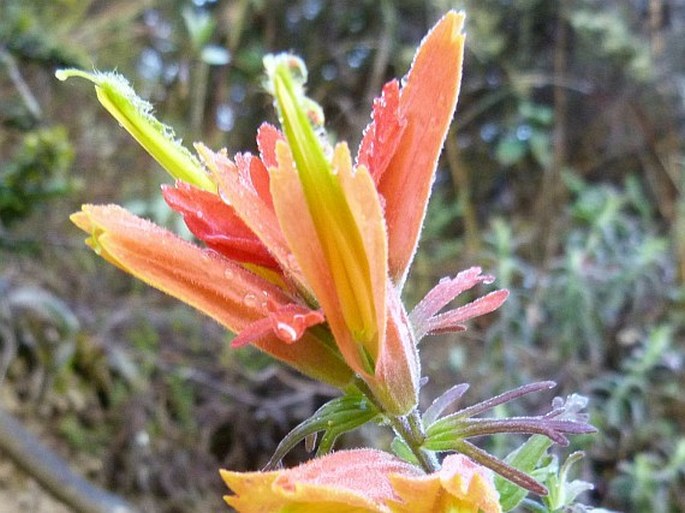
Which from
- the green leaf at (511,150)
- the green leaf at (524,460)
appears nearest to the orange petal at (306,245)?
the green leaf at (524,460)

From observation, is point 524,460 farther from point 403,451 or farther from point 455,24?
point 455,24

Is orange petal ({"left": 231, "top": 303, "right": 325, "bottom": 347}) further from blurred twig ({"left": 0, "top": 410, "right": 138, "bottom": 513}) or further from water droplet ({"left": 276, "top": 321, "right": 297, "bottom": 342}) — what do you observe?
blurred twig ({"left": 0, "top": 410, "right": 138, "bottom": 513})

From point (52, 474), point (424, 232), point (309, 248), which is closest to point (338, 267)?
point (309, 248)

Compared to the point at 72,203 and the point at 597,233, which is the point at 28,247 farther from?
the point at 597,233

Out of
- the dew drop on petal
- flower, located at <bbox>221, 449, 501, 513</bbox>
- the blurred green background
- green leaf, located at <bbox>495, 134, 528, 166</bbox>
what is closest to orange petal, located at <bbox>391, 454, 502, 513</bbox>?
flower, located at <bbox>221, 449, 501, 513</bbox>

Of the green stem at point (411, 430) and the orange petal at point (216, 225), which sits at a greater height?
the orange petal at point (216, 225)

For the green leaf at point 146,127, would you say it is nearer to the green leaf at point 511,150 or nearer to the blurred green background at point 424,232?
the blurred green background at point 424,232
